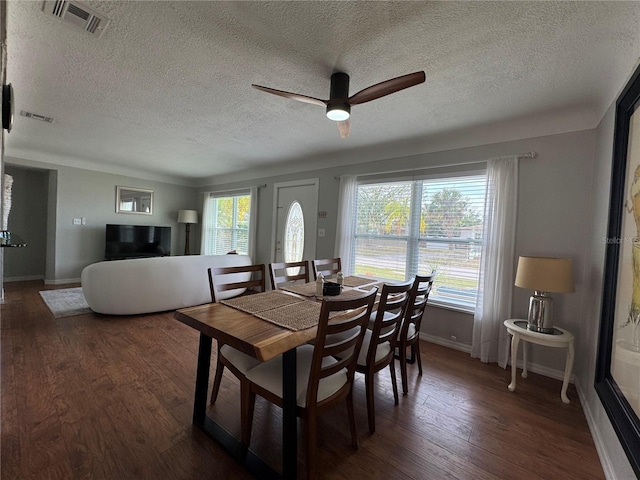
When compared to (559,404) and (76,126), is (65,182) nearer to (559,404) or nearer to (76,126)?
(76,126)

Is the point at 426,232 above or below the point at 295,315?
above

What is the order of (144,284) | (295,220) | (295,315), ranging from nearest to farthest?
(295,315) → (144,284) → (295,220)

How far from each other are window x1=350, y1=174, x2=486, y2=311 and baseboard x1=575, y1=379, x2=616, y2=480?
1097 millimetres

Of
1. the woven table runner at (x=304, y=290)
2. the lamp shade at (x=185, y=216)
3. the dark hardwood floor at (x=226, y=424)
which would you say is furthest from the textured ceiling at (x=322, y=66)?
the lamp shade at (x=185, y=216)

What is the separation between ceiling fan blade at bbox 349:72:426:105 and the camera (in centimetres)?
160

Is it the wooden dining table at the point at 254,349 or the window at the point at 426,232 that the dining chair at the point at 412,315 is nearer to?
the wooden dining table at the point at 254,349

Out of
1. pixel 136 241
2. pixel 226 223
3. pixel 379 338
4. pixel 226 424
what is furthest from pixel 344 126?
pixel 136 241

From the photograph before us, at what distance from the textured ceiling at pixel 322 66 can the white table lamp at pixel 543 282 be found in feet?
4.07

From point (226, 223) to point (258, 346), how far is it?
542 cm

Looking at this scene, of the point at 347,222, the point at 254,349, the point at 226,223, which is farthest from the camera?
the point at 226,223

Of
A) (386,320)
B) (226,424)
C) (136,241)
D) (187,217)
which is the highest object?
(187,217)

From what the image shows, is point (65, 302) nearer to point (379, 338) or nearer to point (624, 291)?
point (379, 338)

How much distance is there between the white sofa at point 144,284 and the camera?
3.46 meters

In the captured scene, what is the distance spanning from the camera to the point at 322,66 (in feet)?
6.34
